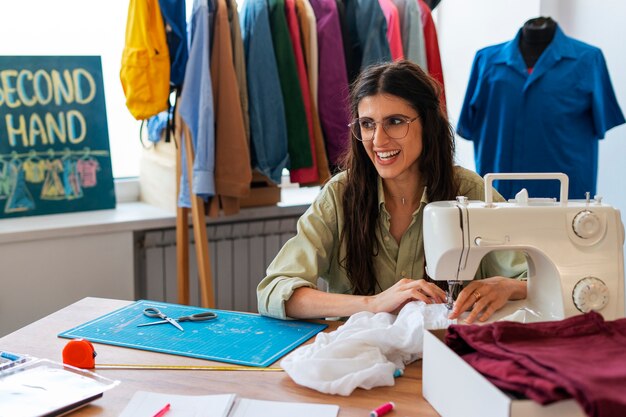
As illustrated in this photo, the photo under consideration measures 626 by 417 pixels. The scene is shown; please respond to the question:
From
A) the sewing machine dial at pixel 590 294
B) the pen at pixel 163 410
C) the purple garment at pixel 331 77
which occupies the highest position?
the purple garment at pixel 331 77

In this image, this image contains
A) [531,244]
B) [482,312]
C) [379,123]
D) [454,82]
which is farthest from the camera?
[454,82]

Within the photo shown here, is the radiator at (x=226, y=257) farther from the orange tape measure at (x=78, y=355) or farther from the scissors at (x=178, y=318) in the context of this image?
the orange tape measure at (x=78, y=355)

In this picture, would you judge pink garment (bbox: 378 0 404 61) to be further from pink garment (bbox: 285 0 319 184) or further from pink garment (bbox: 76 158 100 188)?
pink garment (bbox: 76 158 100 188)

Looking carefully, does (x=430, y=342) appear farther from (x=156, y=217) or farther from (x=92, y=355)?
(x=156, y=217)

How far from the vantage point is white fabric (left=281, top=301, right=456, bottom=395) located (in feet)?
4.37

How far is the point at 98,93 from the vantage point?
10.5 ft

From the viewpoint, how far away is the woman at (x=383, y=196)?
1.87m

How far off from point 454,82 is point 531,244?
8.64 ft

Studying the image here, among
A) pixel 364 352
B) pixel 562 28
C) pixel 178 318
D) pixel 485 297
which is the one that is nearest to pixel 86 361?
pixel 178 318

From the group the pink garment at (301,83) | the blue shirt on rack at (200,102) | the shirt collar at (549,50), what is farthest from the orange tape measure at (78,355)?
the shirt collar at (549,50)

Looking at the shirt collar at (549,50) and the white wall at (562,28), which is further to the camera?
the white wall at (562,28)

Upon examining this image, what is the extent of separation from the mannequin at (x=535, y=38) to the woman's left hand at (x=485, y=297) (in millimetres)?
1507

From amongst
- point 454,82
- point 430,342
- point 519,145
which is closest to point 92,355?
point 430,342

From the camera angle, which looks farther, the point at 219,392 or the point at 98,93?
the point at 98,93
